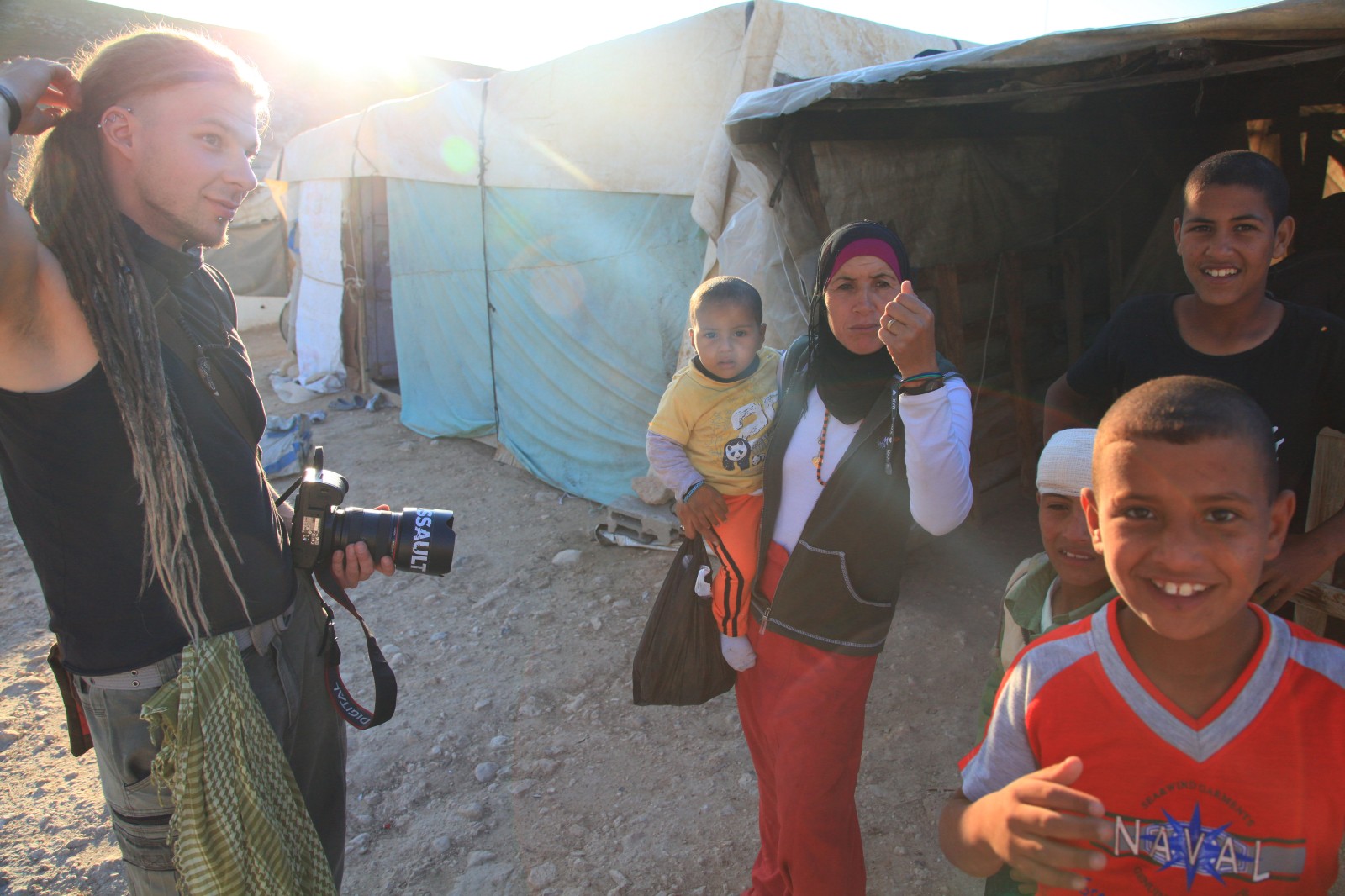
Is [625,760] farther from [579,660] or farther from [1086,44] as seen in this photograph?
[1086,44]

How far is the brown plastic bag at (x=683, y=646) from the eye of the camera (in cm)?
205

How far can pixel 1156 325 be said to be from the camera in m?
1.76

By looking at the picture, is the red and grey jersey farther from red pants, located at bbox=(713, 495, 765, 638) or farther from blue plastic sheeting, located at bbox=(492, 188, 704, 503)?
blue plastic sheeting, located at bbox=(492, 188, 704, 503)

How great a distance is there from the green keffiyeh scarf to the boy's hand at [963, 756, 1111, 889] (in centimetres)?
128

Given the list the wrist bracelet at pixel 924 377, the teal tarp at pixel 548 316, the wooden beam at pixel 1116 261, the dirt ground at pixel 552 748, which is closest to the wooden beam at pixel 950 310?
the dirt ground at pixel 552 748

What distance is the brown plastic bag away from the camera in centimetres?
205

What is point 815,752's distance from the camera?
1.74m

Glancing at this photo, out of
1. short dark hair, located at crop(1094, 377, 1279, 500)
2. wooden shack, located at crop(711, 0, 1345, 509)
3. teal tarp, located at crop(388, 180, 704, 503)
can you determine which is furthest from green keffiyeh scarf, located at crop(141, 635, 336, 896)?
teal tarp, located at crop(388, 180, 704, 503)

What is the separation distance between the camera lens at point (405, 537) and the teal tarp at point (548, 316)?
347 centimetres

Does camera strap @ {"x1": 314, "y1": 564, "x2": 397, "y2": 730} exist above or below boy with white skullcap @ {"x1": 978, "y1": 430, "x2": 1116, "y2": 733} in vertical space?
below

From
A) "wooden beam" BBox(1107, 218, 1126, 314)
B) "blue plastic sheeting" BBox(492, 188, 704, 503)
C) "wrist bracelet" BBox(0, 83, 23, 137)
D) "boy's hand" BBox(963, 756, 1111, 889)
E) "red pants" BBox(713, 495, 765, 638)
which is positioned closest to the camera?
"boy's hand" BBox(963, 756, 1111, 889)

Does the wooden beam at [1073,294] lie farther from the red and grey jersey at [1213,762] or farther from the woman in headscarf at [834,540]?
the red and grey jersey at [1213,762]

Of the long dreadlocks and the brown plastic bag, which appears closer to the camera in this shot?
the long dreadlocks

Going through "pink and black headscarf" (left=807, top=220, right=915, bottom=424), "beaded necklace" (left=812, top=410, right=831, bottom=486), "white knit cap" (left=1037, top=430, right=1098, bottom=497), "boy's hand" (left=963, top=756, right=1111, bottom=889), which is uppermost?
"pink and black headscarf" (left=807, top=220, right=915, bottom=424)
